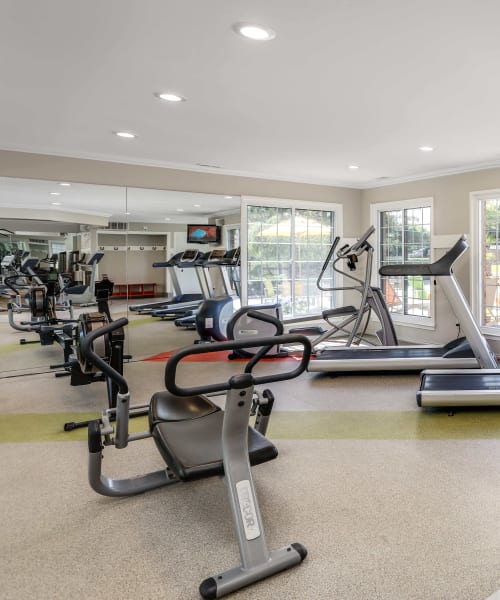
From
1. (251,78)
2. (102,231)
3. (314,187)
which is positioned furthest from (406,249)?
(251,78)

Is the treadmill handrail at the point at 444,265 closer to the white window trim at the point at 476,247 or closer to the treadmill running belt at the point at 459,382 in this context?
the treadmill running belt at the point at 459,382

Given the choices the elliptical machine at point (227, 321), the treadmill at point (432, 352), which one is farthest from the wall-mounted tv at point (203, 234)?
the treadmill at point (432, 352)

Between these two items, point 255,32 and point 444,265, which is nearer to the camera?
point 255,32

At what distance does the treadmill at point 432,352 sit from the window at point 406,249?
133 cm

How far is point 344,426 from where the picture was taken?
330 cm

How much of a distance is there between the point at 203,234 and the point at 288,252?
1337mm

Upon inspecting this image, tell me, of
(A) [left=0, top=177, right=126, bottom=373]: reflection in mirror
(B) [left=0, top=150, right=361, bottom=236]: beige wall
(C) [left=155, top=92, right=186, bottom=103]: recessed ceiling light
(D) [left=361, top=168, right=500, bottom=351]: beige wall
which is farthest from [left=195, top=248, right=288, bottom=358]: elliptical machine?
(C) [left=155, top=92, right=186, bottom=103]: recessed ceiling light

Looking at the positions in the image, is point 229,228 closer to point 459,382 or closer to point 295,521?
point 459,382

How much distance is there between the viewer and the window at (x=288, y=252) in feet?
20.2

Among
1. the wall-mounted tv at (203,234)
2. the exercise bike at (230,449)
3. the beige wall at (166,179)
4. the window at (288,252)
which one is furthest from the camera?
the window at (288,252)

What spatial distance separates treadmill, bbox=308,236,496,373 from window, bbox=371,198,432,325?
4.37 feet

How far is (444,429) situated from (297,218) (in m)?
3.96

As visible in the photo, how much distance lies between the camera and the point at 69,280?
201 inches

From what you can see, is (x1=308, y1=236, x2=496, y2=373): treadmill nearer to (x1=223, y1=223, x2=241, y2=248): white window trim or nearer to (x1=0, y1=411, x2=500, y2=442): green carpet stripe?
(x1=0, y1=411, x2=500, y2=442): green carpet stripe
